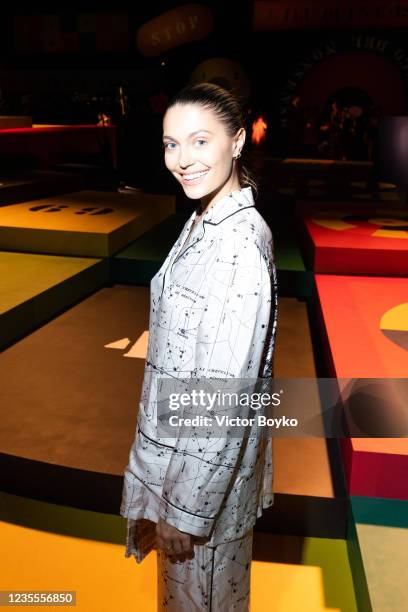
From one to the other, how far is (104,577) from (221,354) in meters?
1.00

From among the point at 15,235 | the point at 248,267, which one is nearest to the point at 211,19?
the point at 15,235

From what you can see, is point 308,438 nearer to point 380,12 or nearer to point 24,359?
point 24,359

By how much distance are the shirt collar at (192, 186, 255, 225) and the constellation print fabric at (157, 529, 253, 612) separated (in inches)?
21.6

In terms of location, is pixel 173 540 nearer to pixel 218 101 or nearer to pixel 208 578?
pixel 208 578

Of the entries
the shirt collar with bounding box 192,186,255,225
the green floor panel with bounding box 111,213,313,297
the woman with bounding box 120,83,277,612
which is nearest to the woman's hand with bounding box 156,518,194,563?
the woman with bounding box 120,83,277,612

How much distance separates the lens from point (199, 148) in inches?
35.5

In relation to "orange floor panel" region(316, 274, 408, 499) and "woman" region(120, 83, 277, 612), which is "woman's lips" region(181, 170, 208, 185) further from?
"orange floor panel" region(316, 274, 408, 499)

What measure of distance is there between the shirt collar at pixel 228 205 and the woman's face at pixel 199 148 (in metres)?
0.03

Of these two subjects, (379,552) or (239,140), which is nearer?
(239,140)

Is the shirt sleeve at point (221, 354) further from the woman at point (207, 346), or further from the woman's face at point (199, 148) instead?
the woman's face at point (199, 148)

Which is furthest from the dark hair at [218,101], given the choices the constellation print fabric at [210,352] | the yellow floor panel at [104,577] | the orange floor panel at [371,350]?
the yellow floor panel at [104,577]

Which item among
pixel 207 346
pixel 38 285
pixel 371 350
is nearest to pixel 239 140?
pixel 207 346

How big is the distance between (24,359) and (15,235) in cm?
142

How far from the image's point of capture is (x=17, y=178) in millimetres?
5133
